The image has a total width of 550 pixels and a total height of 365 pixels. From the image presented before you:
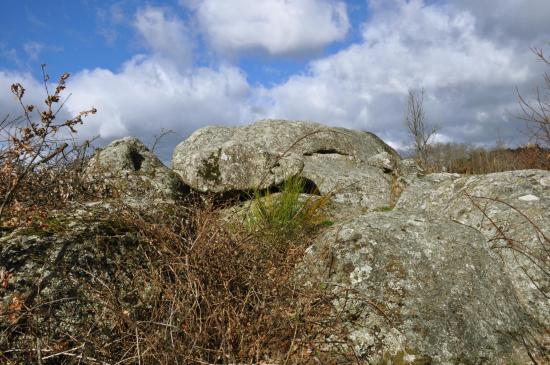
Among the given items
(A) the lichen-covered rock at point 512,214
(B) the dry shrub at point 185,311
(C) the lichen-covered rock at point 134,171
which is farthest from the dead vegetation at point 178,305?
(C) the lichen-covered rock at point 134,171

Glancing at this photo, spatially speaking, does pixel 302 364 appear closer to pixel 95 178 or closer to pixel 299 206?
pixel 299 206

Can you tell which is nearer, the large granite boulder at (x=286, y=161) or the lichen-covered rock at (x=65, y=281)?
the lichen-covered rock at (x=65, y=281)

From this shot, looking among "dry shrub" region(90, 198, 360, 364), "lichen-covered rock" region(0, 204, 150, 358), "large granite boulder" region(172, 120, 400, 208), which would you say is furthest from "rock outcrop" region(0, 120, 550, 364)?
"large granite boulder" region(172, 120, 400, 208)

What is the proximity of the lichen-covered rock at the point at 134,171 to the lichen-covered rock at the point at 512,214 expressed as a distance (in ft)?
10.5

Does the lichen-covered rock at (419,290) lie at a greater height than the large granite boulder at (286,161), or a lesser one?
lesser

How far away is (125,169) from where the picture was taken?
6.33 metres

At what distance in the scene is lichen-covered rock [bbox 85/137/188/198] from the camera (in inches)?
227

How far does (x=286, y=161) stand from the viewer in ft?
24.0

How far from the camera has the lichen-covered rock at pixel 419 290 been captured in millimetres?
3031

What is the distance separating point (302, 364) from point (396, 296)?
0.88 meters

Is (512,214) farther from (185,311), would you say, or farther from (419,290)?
(185,311)

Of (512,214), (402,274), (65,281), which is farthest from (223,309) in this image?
(512,214)

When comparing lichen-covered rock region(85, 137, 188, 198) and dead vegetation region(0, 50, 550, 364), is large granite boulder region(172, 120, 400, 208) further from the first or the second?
dead vegetation region(0, 50, 550, 364)

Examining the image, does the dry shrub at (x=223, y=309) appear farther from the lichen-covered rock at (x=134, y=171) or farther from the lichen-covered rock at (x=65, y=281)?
the lichen-covered rock at (x=134, y=171)
